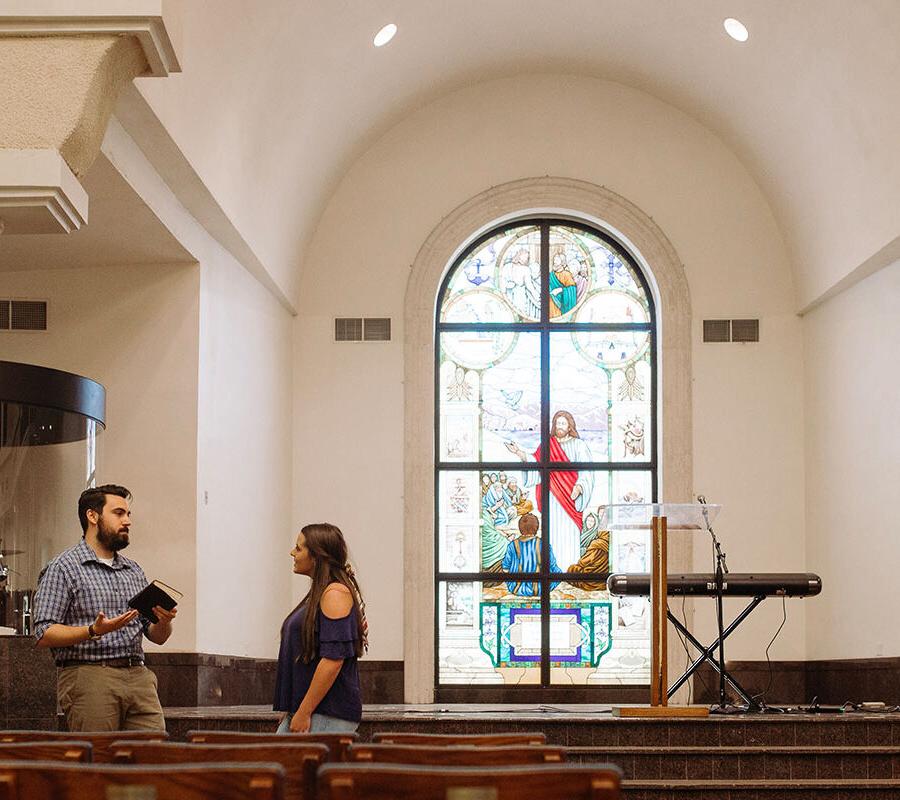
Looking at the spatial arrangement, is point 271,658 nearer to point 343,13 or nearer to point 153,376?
point 153,376

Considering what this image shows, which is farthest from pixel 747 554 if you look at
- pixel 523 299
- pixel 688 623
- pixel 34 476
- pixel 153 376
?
pixel 34 476

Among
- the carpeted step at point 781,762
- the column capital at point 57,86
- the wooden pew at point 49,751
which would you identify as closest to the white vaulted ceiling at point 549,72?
the column capital at point 57,86

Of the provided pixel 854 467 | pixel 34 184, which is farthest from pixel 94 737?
pixel 854 467

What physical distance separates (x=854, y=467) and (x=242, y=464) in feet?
14.5

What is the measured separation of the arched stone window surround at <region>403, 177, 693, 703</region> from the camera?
38.6 ft

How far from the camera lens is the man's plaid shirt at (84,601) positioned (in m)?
5.52

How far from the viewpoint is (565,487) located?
40.1ft

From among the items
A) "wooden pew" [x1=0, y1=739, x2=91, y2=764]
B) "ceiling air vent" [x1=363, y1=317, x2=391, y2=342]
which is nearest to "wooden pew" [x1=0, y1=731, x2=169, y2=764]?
"wooden pew" [x1=0, y1=739, x2=91, y2=764]

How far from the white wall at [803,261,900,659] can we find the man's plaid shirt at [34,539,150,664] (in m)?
5.82

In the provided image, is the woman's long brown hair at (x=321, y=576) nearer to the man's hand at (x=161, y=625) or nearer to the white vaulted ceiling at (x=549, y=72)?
the man's hand at (x=161, y=625)

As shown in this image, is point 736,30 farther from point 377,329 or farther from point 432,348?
point 377,329

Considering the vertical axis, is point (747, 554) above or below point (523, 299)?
below

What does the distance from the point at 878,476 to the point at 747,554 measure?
1.92 m

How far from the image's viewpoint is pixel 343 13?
9516 millimetres
